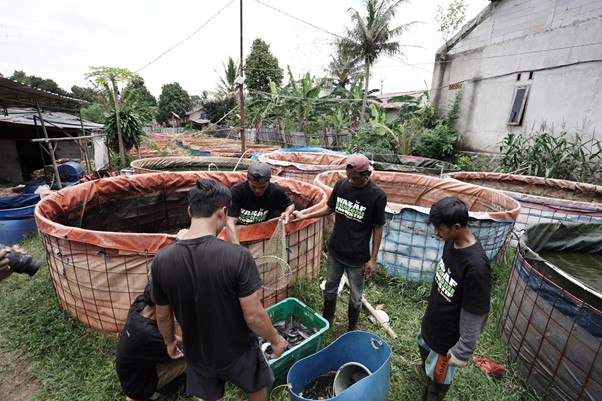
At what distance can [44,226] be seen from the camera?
101 inches

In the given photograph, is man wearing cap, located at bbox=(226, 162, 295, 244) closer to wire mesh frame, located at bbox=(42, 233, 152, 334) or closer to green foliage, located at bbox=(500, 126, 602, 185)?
wire mesh frame, located at bbox=(42, 233, 152, 334)

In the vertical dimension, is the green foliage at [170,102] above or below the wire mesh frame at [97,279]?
above

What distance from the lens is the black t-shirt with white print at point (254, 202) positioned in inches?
114

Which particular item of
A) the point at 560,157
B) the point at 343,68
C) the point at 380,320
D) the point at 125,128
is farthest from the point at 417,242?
the point at 343,68

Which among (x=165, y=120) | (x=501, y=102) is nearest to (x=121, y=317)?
(x=501, y=102)

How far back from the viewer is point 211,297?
1299mm

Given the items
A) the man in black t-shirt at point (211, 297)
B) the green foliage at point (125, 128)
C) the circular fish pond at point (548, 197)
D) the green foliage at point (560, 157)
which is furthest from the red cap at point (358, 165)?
the green foliage at point (125, 128)

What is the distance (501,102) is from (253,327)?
10.7 m

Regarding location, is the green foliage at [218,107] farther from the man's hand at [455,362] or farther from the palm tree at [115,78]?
the man's hand at [455,362]

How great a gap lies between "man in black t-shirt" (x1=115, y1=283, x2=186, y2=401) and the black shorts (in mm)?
396

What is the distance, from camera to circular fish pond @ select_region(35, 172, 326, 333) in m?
2.38

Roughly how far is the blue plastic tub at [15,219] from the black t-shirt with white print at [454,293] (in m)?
6.26

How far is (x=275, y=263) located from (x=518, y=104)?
30.9ft

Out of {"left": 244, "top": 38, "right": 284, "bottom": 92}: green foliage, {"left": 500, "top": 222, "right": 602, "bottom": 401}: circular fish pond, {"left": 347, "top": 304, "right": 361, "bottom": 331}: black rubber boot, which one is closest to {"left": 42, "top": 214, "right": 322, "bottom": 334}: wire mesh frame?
{"left": 347, "top": 304, "right": 361, "bottom": 331}: black rubber boot
